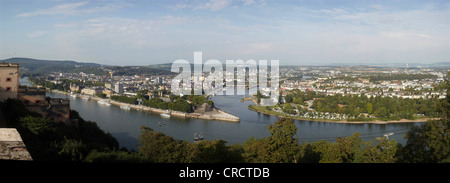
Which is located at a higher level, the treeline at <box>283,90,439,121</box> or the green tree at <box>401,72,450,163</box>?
the green tree at <box>401,72,450,163</box>

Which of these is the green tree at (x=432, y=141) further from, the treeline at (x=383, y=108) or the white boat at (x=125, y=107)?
the white boat at (x=125, y=107)

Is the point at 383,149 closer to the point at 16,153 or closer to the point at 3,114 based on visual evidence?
the point at 16,153

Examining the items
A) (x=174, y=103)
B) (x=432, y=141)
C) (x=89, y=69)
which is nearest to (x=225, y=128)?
(x=174, y=103)

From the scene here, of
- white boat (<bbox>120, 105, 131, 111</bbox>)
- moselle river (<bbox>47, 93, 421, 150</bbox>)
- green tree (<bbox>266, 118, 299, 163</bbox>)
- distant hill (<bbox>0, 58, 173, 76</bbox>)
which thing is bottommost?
moselle river (<bbox>47, 93, 421, 150</bbox>)

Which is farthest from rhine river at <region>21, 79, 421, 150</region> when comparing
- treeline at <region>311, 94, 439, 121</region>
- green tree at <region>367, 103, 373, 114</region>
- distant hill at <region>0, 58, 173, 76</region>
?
distant hill at <region>0, 58, 173, 76</region>

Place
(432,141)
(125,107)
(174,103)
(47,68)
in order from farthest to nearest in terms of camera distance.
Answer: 1. (47,68)
2. (125,107)
3. (174,103)
4. (432,141)

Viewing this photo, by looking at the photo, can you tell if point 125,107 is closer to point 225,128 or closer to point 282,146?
point 225,128

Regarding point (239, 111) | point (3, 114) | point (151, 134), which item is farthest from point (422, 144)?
point (239, 111)

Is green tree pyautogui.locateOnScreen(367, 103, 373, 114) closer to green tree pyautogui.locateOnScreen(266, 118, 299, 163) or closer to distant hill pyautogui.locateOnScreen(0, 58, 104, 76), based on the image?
green tree pyautogui.locateOnScreen(266, 118, 299, 163)

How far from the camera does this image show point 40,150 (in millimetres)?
2578

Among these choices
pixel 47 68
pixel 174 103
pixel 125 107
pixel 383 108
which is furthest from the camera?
pixel 47 68

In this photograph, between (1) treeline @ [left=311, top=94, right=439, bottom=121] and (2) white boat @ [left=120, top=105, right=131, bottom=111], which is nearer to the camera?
(1) treeline @ [left=311, top=94, right=439, bottom=121]

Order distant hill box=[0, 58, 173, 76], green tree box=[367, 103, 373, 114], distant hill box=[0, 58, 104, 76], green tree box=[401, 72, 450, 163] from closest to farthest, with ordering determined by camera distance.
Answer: green tree box=[401, 72, 450, 163] < green tree box=[367, 103, 373, 114] < distant hill box=[0, 58, 104, 76] < distant hill box=[0, 58, 173, 76]

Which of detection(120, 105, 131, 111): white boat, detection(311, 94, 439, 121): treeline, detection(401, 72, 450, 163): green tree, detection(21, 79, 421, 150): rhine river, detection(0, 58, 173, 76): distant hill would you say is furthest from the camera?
detection(0, 58, 173, 76): distant hill
